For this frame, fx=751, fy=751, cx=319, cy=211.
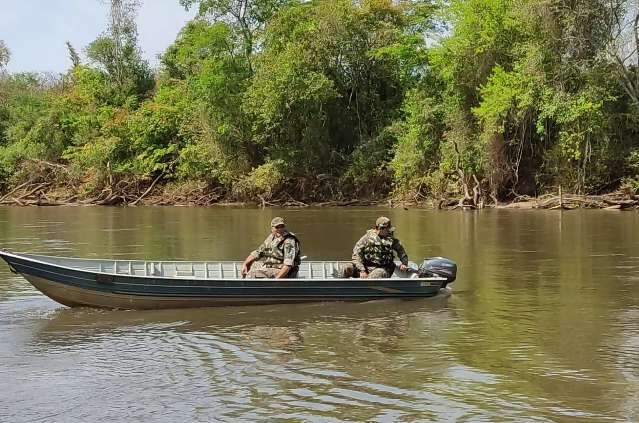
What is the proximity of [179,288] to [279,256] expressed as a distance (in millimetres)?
1566

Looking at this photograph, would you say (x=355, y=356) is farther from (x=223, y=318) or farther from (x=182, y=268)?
(x=182, y=268)

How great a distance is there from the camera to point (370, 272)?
11594mm

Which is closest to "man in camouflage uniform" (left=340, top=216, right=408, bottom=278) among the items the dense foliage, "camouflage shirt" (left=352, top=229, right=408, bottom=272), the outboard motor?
"camouflage shirt" (left=352, top=229, right=408, bottom=272)

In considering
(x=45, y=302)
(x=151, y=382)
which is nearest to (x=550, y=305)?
(x=151, y=382)

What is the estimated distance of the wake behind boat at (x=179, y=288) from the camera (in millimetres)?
10719

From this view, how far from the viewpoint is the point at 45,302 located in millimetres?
11953

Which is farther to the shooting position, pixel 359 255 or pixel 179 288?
pixel 359 255

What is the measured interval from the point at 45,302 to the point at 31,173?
40.3 m

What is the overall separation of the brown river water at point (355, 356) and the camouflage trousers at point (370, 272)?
0.46 meters

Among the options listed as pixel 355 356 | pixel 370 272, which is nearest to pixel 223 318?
pixel 370 272

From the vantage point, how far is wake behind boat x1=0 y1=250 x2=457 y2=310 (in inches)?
422

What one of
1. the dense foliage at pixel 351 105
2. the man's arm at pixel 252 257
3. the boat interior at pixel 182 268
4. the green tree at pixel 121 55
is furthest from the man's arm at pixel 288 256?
the green tree at pixel 121 55

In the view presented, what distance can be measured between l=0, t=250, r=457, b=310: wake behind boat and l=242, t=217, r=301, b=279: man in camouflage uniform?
1.07ft

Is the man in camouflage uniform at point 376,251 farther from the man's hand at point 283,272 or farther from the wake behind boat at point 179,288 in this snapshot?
the man's hand at point 283,272
